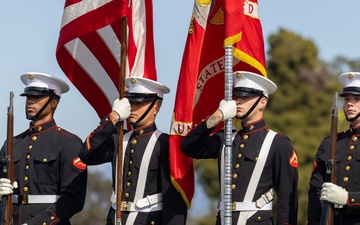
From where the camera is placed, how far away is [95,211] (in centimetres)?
2916

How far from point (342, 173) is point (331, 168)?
0.37 m

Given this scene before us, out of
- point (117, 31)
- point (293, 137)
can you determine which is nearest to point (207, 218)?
point (293, 137)

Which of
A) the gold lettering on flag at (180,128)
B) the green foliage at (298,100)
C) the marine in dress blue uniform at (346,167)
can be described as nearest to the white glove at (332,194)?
the marine in dress blue uniform at (346,167)

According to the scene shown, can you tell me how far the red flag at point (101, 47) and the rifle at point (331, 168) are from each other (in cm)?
265

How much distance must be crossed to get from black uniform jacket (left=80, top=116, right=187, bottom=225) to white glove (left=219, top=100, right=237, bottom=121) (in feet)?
3.55

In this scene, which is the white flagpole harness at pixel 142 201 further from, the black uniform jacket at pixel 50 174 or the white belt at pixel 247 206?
the white belt at pixel 247 206

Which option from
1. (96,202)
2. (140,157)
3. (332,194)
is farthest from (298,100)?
(332,194)

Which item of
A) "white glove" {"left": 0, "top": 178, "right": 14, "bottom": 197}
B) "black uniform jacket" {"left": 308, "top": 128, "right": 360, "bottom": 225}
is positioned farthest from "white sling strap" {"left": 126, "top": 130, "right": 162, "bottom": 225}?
"black uniform jacket" {"left": 308, "top": 128, "right": 360, "bottom": 225}

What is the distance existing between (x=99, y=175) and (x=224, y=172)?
18.7m

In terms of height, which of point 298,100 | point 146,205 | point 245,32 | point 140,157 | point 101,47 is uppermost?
point 298,100

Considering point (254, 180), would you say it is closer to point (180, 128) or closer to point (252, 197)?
point (252, 197)

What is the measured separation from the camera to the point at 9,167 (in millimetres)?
13602

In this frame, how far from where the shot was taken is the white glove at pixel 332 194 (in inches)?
486

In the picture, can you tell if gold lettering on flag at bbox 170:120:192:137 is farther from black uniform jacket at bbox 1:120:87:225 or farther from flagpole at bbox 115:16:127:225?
black uniform jacket at bbox 1:120:87:225
